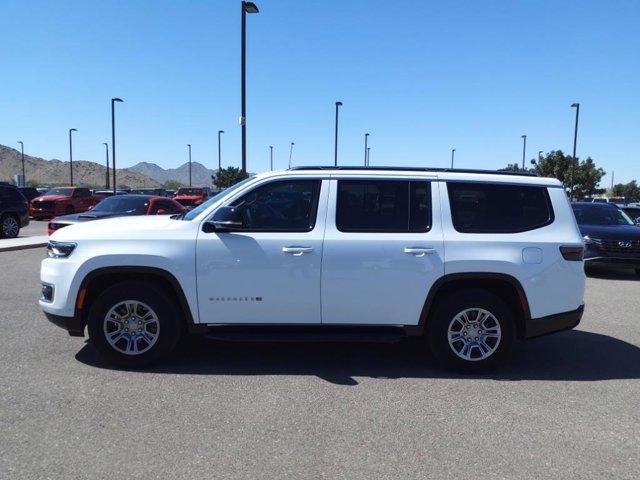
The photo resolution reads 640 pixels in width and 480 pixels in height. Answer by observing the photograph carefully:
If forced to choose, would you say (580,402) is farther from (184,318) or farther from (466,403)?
(184,318)

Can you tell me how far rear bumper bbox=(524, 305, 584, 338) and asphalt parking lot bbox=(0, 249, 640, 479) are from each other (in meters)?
0.45

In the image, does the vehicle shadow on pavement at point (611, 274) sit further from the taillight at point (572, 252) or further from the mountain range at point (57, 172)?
the mountain range at point (57, 172)

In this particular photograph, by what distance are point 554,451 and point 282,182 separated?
3.21 meters

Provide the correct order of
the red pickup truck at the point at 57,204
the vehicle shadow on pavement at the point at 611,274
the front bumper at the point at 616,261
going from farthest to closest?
the red pickup truck at the point at 57,204
the vehicle shadow on pavement at the point at 611,274
the front bumper at the point at 616,261

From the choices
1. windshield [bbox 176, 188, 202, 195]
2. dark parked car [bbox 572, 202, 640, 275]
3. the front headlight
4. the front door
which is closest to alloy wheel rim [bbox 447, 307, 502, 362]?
the front door

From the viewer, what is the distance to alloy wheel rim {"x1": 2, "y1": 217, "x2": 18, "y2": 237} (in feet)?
57.3

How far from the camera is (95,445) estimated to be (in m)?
3.75

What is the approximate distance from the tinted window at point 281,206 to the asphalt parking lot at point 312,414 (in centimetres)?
141

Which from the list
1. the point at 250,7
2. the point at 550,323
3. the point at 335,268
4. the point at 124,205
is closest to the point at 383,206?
the point at 335,268

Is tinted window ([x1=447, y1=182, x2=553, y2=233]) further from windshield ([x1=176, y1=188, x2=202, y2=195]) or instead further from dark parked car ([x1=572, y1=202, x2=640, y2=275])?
windshield ([x1=176, y1=188, x2=202, y2=195])

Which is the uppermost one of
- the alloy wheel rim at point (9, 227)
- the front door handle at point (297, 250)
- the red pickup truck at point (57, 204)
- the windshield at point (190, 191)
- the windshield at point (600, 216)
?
the windshield at point (190, 191)

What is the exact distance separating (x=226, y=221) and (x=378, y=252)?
1.43m

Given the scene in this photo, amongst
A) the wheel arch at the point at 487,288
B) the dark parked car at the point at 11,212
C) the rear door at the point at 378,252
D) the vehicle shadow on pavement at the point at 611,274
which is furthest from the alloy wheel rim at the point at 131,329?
the dark parked car at the point at 11,212

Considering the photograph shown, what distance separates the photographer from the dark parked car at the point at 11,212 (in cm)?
1750
